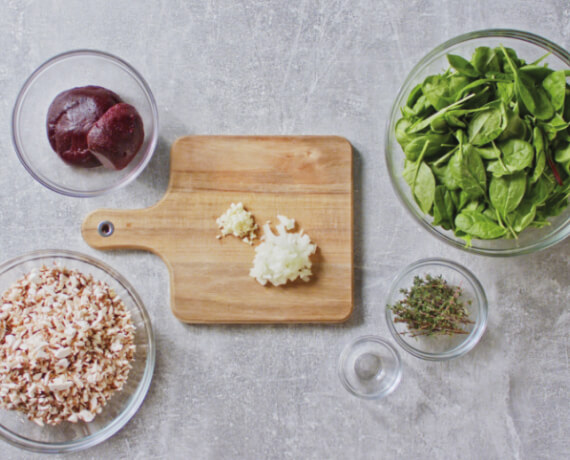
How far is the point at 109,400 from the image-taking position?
1433 mm

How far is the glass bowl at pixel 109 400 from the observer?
4.62ft

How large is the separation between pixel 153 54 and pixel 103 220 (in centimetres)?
47

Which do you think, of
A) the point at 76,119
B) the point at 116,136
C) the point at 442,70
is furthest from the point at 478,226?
the point at 76,119

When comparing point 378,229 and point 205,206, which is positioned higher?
point 378,229

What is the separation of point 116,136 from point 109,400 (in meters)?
0.69

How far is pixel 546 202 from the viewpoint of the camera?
1.27 m

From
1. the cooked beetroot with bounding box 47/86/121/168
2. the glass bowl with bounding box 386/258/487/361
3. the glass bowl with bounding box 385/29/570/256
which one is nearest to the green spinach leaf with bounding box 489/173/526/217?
the glass bowl with bounding box 385/29/570/256

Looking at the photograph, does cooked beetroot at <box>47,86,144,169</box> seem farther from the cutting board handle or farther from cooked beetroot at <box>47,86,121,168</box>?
the cutting board handle

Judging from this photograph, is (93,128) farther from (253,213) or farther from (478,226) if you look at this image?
(478,226)

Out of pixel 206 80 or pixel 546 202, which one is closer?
pixel 546 202

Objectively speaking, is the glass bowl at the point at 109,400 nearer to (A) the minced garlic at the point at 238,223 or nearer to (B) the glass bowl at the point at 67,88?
(B) the glass bowl at the point at 67,88

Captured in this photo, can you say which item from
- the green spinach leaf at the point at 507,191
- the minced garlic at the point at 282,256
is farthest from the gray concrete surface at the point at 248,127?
the green spinach leaf at the point at 507,191

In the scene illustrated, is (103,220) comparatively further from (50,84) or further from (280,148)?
(280,148)

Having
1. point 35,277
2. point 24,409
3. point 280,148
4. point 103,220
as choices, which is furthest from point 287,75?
point 24,409
